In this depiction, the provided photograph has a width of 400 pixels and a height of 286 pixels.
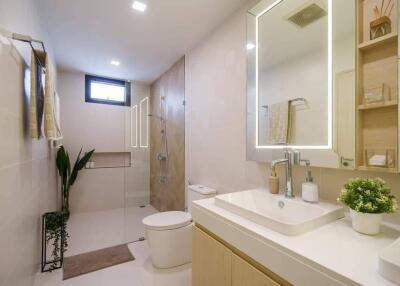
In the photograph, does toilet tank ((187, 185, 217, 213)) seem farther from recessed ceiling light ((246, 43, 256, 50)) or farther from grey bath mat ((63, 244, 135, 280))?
recessed ceiling light ((246, 43, 256, 50))

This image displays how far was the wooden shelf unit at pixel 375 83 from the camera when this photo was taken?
0.91 meters

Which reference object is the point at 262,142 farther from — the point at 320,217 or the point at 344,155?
the point at 320,217

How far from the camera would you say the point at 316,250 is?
2.32 ft

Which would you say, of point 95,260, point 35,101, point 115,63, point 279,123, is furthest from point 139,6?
point 95,260

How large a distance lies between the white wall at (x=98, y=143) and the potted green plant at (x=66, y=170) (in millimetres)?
194

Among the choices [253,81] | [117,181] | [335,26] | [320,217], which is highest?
[335,26]

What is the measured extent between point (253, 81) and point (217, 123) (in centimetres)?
57

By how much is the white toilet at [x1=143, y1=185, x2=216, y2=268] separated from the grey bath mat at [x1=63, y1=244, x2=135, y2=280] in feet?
1.40

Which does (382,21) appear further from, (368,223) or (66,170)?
(66,170)

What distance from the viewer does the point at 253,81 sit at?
1.62 m

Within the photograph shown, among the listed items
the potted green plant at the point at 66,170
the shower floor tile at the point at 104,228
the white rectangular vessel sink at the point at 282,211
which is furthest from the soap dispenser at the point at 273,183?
the potted green plant at the point at 66,170

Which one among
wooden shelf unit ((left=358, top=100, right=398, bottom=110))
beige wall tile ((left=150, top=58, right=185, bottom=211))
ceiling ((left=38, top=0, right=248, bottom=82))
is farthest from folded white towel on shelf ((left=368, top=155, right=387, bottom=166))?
beige wall tile ((left=150, top=58, right=185, bottom=211))

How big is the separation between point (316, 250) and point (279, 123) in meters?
0.93

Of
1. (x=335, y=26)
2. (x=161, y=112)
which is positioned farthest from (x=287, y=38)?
(x=161, y=112)
